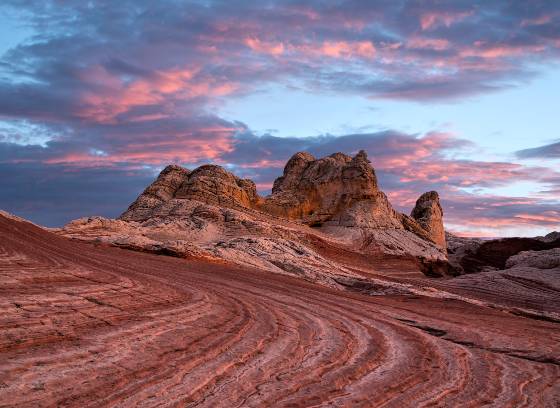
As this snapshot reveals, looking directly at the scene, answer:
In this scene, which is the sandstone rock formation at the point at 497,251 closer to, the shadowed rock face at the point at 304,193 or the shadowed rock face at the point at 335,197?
the shadowed rock face at the point at 304,193

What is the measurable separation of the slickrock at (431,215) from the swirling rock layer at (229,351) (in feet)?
142

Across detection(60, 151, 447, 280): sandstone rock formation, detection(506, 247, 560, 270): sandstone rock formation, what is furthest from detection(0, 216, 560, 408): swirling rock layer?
detection(506, 247, 560, 270): sandstone rock formation

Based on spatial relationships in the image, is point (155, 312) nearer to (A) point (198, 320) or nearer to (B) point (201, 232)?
(A) point (198, 320)

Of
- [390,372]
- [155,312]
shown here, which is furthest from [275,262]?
[390,372]

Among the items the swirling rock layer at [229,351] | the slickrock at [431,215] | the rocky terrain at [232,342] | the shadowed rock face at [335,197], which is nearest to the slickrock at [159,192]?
the shadowed rock face at [335,197]

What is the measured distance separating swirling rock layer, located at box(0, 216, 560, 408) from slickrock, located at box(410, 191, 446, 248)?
1705 inches

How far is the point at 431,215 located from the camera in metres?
56.3

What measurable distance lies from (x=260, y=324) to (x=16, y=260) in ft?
18.5

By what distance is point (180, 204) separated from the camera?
3669cm

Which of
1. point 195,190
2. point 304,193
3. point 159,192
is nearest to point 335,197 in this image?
point 304,193

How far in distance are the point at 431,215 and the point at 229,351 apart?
51822 mm

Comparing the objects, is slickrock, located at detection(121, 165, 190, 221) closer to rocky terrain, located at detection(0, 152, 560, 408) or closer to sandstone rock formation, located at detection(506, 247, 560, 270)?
rocky terrain, located at detection(0, 152, 560, 408)

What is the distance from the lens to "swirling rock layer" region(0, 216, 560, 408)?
17.5 ft

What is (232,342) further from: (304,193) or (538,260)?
(304,193)
